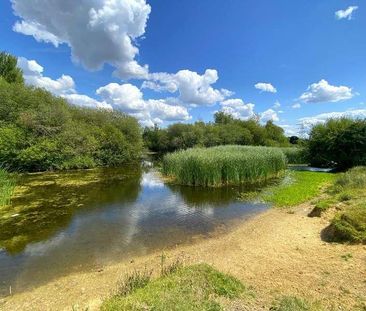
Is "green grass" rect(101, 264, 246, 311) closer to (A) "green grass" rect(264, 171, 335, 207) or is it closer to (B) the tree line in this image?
(A) "green grass" rect(264, 171, 335, 207)

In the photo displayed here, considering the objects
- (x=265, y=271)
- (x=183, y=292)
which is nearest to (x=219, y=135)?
(x=265, y=271)

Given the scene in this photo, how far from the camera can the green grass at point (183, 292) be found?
3836 mm

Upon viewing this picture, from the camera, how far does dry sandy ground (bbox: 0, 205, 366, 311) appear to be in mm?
4660

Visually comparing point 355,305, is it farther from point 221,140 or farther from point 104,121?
point 221,140

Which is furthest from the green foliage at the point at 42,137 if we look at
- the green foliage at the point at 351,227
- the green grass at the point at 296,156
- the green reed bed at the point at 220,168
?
the green foliage at the point at 351,227

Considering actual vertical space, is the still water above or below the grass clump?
below

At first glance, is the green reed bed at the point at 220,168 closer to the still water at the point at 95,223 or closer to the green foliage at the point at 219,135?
the still water at the point at 95,223

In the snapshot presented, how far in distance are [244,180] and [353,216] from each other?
11.2 meters

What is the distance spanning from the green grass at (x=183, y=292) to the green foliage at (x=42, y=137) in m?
22.0

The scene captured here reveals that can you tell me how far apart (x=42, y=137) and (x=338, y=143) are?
27.7 m

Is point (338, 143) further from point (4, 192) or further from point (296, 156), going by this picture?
point (4, 192)

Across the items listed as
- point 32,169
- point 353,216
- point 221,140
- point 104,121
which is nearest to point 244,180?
point 353,216

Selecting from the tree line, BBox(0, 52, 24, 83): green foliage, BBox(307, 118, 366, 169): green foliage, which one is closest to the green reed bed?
BBox(307, 118, 366, 169): green foliage

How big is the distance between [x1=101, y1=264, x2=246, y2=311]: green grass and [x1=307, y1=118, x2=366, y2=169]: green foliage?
25149mm
